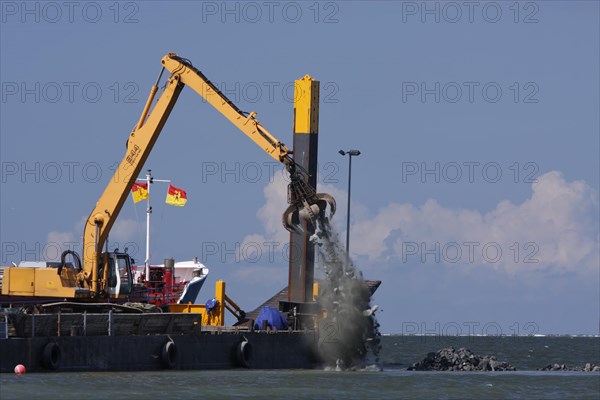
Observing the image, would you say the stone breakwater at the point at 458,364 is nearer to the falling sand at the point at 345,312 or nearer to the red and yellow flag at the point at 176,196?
the falling sand at the point at 345,312

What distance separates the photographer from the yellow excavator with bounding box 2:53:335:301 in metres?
65.2

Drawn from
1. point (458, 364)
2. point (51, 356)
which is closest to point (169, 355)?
point (51, 356)

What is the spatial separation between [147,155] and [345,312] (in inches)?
→ 492

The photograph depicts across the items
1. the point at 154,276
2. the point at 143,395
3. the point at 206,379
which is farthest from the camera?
the point at 154,276

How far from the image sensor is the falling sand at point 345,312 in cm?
6738

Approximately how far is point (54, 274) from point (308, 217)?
39.4 feet

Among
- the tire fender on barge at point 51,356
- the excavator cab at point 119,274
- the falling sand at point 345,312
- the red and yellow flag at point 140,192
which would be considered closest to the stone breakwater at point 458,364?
the falling sand at point 345,312

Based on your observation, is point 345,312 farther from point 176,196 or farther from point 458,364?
point 176,196

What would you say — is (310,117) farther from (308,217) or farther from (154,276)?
(154,276)

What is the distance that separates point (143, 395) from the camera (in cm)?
4734

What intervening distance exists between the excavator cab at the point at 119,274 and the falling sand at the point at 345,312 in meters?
8.96

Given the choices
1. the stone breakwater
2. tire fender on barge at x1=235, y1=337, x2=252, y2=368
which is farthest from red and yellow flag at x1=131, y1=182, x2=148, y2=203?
tire fender on barge at x1=235, y1=337, x2=252, y2=368

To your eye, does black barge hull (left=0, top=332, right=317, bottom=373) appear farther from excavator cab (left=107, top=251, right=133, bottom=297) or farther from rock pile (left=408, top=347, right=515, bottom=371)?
rock pile (left=408, top=347, right=515, bottom=371)

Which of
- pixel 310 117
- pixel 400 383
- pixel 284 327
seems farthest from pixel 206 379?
pixel 310 117
